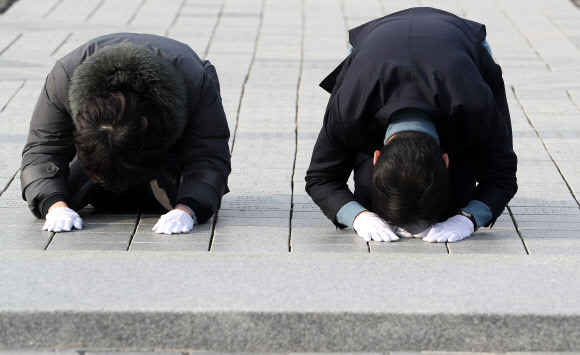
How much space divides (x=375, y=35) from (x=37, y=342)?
192 cm

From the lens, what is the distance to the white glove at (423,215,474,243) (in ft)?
13.2

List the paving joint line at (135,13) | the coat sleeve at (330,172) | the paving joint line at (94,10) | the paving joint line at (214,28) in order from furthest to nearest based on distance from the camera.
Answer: the paving joint line at (94,10) < the paving joint line at (135,13) < the paving joint line at (214,28) < the coat sleeve at (330,172)

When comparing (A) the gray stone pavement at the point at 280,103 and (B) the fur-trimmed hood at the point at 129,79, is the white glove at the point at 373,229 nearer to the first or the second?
(A) the gray stone pavement at the point at 280,103

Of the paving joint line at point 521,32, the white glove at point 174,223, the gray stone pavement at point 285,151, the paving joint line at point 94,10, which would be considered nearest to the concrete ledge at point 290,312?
the gray stone pavement at point 285,151

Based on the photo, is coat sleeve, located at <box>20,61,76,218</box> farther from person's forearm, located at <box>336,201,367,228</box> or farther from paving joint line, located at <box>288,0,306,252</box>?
person's forearm, located at <box>336,201,367,228</box>

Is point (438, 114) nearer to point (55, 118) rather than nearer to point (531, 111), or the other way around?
point (55, 118)

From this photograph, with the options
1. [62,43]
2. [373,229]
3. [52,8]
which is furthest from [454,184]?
[52,8]

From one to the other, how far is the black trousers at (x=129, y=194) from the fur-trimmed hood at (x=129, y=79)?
530 mm

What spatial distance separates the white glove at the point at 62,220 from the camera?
162 inches

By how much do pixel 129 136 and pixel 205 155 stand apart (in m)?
0.67

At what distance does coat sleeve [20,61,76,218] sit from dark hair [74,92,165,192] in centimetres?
45

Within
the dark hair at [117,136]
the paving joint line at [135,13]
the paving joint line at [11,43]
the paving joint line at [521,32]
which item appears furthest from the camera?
the paving joint line at [135,13]

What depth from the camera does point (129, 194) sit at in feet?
14.7

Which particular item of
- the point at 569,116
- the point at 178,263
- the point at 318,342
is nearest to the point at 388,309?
the point at 318,342
